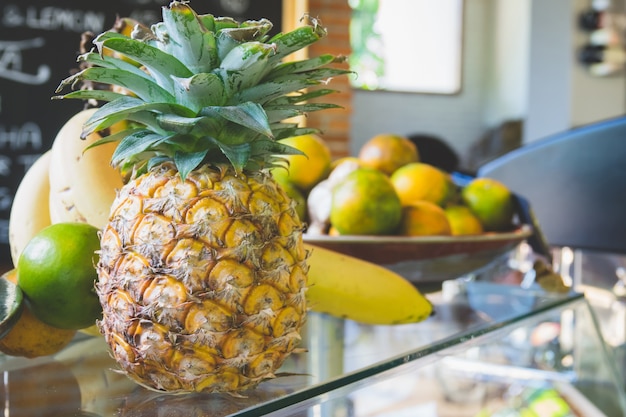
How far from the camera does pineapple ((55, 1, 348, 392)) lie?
0.47 metres

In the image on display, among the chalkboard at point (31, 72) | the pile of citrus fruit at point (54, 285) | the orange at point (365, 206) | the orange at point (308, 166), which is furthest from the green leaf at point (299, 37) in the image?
the chalkboard at point (31, 72)

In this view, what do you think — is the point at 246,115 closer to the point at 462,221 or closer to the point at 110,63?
the point at 110,63

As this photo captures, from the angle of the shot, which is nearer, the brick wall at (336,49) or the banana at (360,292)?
the banana at (360,292)

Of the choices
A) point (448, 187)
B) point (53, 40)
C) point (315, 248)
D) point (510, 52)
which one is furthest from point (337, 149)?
point (510, 52)

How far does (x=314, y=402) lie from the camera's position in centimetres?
51

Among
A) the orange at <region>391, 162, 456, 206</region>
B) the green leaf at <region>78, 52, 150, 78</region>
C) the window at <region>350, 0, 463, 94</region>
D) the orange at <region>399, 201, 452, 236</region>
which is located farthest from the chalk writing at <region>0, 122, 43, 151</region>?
the window at <region>350, 0, 463, 94</region>

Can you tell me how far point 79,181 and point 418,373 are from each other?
2.09 ft

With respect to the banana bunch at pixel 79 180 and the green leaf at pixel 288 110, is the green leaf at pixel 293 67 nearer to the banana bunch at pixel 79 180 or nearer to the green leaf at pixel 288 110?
the green leaf at pixel 288 110

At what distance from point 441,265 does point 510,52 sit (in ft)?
17.2

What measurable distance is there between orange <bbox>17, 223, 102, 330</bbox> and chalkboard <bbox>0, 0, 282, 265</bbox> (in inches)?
78.0

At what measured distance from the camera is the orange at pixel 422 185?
39.4 inches

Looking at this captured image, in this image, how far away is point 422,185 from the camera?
1.00 metres

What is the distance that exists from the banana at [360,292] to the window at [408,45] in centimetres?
466

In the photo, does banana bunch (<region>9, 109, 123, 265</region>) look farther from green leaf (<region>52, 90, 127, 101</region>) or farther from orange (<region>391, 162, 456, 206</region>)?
orange (<region>391, 162, 456, 206</region>)
